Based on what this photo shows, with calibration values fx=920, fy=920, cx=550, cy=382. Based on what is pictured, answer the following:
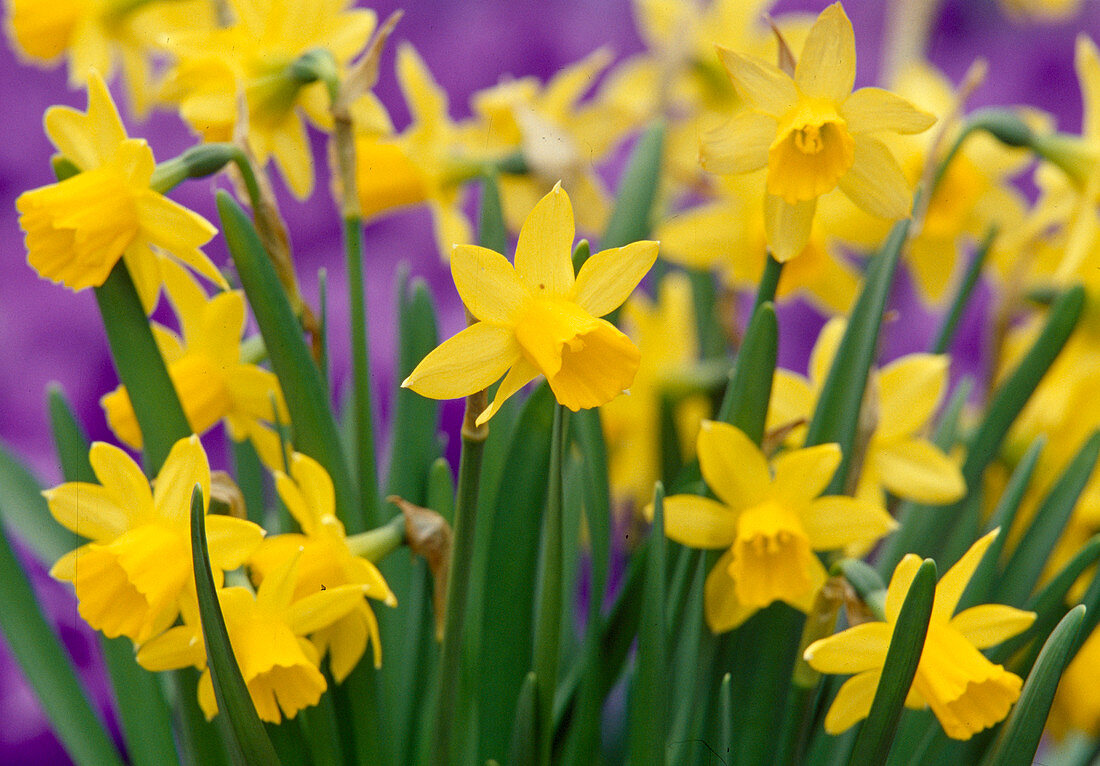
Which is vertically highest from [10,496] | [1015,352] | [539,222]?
[539,222]

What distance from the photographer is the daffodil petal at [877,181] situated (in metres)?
0.48

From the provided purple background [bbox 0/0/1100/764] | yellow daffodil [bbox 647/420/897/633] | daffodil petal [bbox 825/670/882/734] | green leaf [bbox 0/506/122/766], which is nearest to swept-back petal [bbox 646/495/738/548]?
yellow daffodil [bbox 647/420/897/633]

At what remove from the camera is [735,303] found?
87 cm

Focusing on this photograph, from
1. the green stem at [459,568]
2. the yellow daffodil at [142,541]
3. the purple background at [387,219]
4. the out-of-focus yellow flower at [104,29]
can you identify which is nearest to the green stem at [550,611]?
the green stem at [459,568]

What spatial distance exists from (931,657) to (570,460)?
1.09ft

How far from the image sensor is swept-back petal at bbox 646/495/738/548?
528 mm

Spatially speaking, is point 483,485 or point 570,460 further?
point 570,460

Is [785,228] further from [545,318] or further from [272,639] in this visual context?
[272,639]

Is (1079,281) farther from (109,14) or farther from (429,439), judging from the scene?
(109,14)

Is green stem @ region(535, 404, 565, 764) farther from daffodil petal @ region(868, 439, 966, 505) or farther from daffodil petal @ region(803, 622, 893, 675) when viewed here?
daffodil petal @ region(868, 439, 966, 505)

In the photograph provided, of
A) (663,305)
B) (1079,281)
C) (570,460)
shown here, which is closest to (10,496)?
(570,460)

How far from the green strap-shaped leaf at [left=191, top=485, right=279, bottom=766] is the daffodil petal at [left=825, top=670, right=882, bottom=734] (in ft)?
0.95

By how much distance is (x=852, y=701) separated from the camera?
1.60 feet

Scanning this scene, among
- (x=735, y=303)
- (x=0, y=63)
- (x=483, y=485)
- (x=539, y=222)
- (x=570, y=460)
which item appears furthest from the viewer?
(x=0, y=63)
